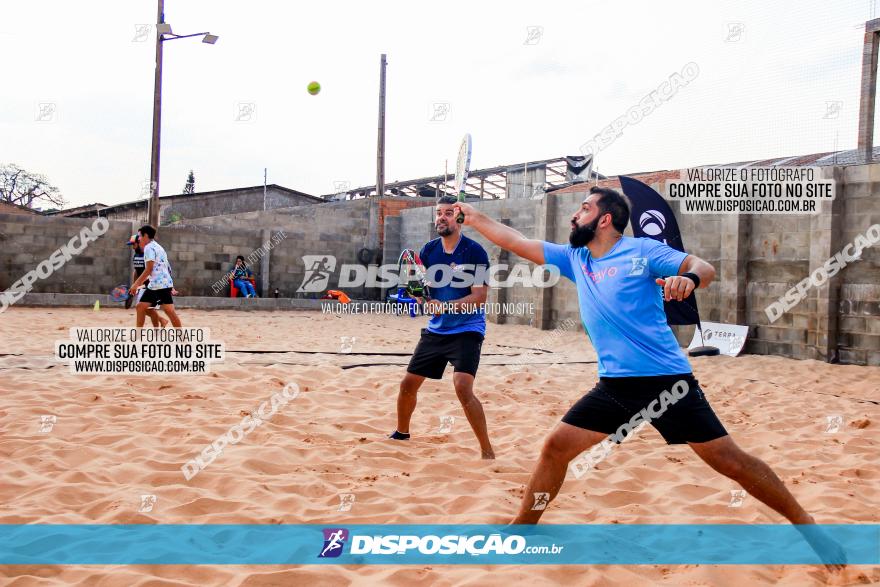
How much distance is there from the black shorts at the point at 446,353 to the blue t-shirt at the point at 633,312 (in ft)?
5.23

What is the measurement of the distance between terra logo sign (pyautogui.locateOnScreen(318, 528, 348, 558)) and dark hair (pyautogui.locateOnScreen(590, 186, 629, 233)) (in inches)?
79.3

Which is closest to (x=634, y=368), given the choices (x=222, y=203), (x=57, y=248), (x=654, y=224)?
(x=654, y=224)

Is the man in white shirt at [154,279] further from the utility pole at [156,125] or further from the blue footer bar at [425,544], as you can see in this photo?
the utility pole at [156,125]

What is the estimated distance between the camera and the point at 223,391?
6551mm

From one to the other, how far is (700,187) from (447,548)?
9.26m

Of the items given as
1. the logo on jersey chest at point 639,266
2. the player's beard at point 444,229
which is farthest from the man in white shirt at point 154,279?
the logo on jersey chest at point 639,266

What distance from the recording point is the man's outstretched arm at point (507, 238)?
3.47 metres

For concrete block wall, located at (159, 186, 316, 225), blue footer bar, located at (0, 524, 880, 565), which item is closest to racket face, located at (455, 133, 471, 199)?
blue footer bar, located at (0, 524, 880, 565)

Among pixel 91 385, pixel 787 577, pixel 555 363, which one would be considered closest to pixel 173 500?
pixel 787 577

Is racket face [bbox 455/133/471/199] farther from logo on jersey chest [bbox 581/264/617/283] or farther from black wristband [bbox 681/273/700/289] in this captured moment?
black wristband [bbox 681/273/700/289]

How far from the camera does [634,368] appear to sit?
10.1 feet

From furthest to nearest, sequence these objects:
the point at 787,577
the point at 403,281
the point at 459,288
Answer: the point at 403,281
the point at 459,288
the point at 787,577

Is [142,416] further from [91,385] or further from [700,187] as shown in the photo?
[700,187]

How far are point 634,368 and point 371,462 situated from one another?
2.17 m
